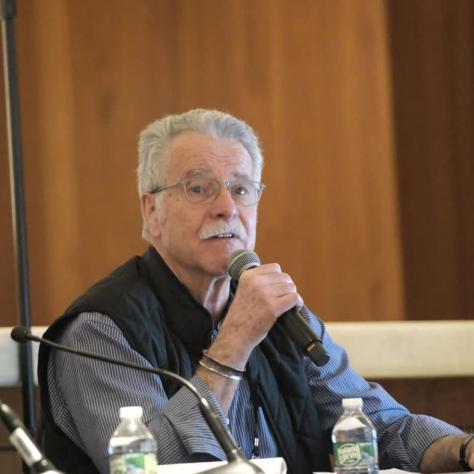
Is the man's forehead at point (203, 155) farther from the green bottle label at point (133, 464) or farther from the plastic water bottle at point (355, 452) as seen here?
the green bottle label at point (133, 464)

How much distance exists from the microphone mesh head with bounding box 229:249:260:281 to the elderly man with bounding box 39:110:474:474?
84 millimetres

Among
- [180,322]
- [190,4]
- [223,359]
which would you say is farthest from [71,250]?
[223,359]

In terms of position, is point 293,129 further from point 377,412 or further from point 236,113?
point 377,412

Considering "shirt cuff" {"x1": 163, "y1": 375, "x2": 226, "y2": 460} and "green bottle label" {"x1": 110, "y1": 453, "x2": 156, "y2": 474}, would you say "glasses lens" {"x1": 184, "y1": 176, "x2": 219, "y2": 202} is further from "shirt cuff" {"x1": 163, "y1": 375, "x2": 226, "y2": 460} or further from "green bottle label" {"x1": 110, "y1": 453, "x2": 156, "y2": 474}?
"green bottle label" {"x1": 110, "y1": 453, "x2": 156, "y2": 474}

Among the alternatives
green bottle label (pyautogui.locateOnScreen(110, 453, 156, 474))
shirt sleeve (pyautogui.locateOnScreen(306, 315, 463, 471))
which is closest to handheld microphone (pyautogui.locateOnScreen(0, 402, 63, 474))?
green bottle label (pyautogui.locateOnScreen(110, 453, 156, 474))

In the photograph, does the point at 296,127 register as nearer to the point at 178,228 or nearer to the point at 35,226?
the point at 35,226

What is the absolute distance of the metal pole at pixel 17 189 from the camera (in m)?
2.00

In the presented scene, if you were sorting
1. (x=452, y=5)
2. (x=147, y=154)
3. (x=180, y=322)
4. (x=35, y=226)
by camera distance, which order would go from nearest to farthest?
(x=180, y=322)
(x=147, y=154)
(x=35, y=226)
(x=452, y=5)

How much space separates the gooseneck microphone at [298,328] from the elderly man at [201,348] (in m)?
0.05

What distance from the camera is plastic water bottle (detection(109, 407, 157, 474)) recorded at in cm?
123

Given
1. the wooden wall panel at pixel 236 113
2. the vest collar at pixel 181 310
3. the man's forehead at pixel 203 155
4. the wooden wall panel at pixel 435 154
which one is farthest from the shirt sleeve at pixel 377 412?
the wooden wall panel at pixel 435 154

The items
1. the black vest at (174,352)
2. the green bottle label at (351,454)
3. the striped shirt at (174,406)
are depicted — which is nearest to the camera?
the green bottle label at (351,454)

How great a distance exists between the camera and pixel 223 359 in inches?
70.4

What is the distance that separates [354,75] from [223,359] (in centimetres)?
211
